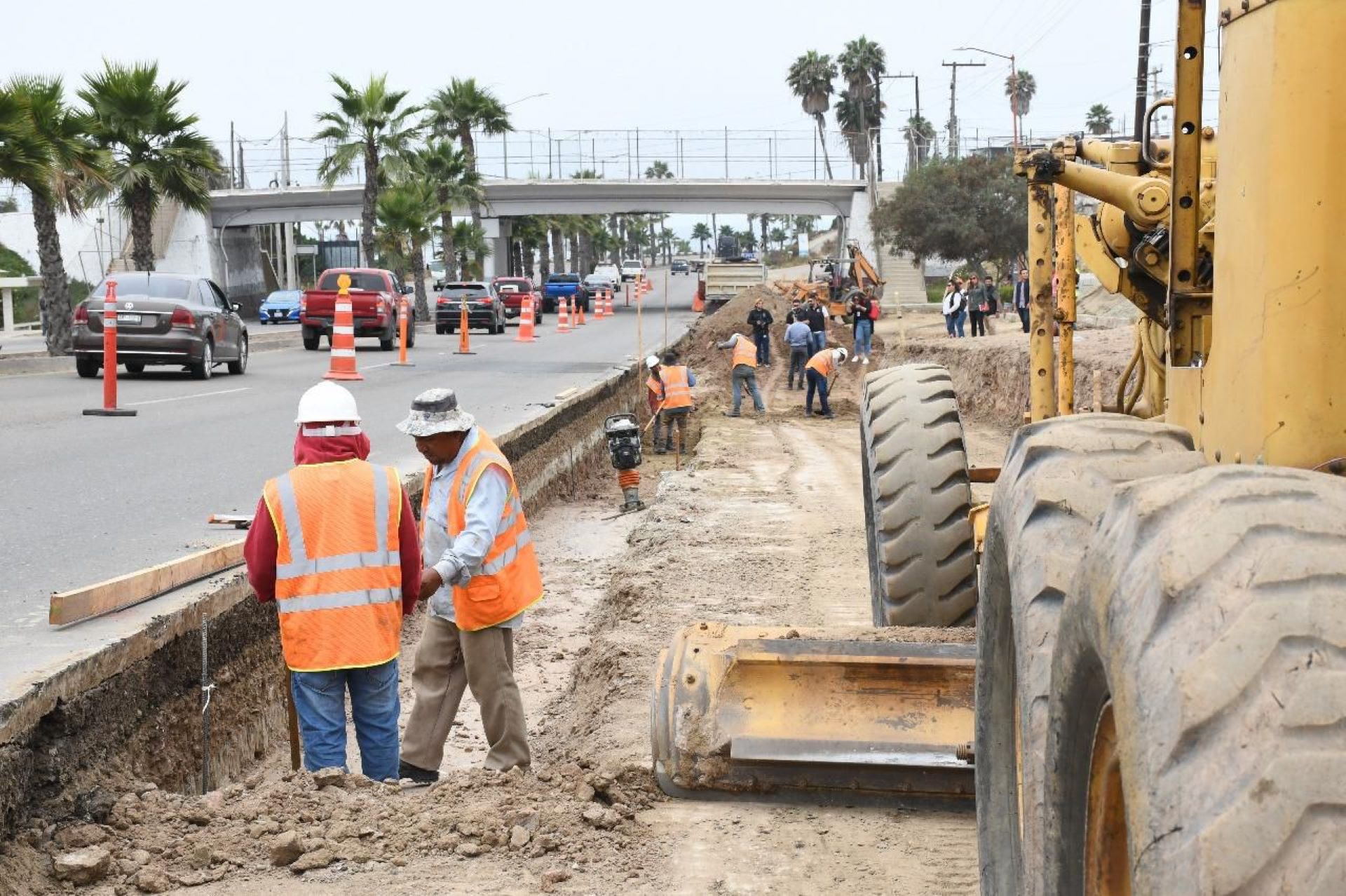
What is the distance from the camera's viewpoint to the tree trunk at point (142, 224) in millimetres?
36375

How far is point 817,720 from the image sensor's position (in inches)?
204

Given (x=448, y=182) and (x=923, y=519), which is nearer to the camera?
(x=923, y=519)

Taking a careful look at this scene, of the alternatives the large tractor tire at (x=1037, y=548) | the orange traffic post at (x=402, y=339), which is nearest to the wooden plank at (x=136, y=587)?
the large tractor tire at (x=1037, y=548)

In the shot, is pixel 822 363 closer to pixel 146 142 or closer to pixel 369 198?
pixel 146 142

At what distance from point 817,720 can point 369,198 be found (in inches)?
2100

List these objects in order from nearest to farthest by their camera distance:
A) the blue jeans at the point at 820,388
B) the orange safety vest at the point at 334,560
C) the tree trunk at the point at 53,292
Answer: the orange safety vest at the point at 334,560 → the blue jeans at the point at 820,388 → the tree trunk at the point at 53,292

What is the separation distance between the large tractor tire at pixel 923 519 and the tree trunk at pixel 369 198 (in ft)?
164

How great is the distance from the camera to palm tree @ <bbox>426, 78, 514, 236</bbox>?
2894 inches

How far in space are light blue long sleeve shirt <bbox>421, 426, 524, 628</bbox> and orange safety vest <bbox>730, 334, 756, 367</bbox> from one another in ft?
64.2

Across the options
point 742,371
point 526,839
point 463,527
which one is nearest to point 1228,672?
point 526,839

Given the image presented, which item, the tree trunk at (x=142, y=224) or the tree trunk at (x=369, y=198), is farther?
the tree trunk at (x=369, y=198)

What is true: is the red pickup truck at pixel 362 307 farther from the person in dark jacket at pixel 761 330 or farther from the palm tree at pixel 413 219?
the palm tree at pixel 413 219

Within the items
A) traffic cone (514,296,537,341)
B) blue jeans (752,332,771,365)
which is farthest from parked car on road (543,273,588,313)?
blue jeans (752,332,771,365)

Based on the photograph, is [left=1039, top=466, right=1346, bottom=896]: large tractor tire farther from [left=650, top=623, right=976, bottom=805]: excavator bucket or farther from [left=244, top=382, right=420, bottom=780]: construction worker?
[left=244, top=382, right=420, bottom=780]: construction worker
